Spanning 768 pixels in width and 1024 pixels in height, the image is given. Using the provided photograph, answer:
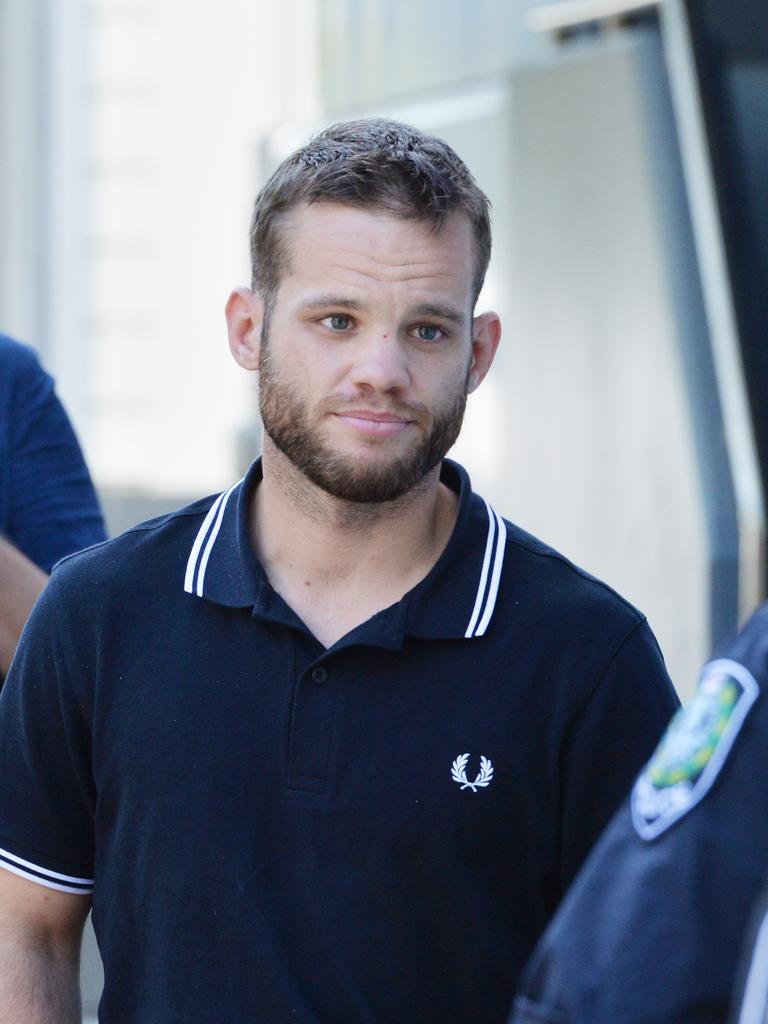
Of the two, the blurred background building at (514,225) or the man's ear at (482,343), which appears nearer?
the man's ear at (482,343)

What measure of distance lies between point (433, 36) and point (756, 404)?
176 cm

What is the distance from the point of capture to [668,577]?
4504 mm

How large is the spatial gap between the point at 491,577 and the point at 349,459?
235mm

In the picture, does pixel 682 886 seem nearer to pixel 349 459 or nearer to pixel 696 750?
pixel 696 750

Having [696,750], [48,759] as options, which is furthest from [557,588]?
[696,750]

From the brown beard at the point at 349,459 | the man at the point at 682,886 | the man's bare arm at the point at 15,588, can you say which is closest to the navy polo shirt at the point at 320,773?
the brown beard at the point at 349,459

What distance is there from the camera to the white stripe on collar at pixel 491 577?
81.6 inches

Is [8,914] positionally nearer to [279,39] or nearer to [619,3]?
[619,3]

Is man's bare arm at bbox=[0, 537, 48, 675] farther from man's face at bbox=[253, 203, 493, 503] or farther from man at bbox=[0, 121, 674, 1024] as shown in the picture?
man's face at bbox=[253, 203, 493, 503]

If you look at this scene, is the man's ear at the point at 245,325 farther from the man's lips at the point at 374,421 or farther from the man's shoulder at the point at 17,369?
the man's shoulder at the point at 17,369

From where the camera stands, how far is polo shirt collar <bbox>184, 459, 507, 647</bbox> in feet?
6.79

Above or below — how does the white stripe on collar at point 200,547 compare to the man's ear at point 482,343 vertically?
below

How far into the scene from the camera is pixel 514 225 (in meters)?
4.96

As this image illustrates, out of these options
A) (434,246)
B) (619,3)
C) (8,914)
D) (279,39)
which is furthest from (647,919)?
(279,39)
